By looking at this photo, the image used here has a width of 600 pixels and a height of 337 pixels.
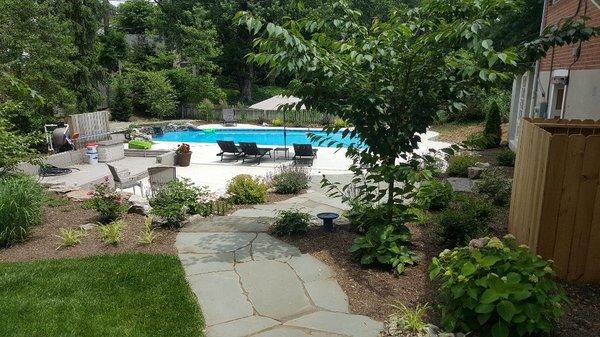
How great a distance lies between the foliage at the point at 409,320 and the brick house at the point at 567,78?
514 centimetres

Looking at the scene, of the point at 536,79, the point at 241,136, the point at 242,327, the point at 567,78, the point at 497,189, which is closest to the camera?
the point at 242,327

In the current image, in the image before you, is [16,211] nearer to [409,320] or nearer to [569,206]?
[409,320]

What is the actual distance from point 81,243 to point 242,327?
3.45 m

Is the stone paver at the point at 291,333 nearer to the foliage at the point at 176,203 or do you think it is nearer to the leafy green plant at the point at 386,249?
the leafy green plant at the point at 386,249

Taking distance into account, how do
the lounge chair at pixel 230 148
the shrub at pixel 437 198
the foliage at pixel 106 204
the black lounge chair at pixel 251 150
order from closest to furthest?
the foliage at pixel 106 204 < the shrub at pixel 437 198 < the black lounge chair at pixel 251 150 < the lounge chair at pixel 230 148

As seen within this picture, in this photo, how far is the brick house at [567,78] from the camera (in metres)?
8.26

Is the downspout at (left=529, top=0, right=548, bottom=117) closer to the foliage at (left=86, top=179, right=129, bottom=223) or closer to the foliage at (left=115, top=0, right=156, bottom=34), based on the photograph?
the foliage at (left=86, top=179, right=129, bottom=223)

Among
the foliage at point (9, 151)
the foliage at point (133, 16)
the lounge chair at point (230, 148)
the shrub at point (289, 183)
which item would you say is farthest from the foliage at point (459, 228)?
the foliage at point (133, 16)

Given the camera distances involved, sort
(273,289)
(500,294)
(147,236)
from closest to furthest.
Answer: (500,294)
(273,289)
(147,236)

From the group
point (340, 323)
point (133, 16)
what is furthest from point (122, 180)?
point (133, 16)

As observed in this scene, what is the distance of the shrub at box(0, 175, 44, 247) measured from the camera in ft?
20.3

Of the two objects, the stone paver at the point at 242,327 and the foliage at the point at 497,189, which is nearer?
the stone paver at the point at 242,327

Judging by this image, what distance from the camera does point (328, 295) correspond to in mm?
4453

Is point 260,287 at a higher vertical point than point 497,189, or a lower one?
lower
